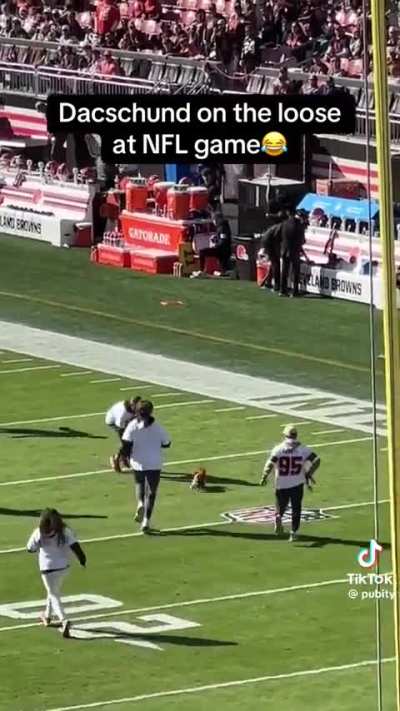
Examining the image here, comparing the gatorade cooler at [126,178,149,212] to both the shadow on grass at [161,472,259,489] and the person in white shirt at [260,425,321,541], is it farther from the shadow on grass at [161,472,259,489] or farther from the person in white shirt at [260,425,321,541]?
the person in white shirt at [260,425,321,541]

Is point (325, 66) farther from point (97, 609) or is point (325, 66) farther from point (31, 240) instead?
point (97, 609)

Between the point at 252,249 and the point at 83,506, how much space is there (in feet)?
54.9

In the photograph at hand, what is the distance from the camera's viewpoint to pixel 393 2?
5338 centimetres

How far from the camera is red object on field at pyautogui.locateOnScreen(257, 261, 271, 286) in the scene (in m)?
44.8

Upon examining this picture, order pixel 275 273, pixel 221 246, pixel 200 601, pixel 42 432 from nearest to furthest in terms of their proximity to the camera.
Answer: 1. pixel 200 601
2. pixel 42 432
3. pixel 275 273
4. pixel 221 246

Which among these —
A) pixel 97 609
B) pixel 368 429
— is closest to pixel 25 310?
pixel 368 429

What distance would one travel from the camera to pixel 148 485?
27.7 metres

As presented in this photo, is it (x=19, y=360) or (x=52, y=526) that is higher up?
(x=52, y=526)

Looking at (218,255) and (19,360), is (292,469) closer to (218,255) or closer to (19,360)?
(19,360)

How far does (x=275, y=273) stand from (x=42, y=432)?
467 inches

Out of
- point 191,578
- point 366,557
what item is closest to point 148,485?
point 191,578

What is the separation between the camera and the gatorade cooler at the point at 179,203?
46.4 meters

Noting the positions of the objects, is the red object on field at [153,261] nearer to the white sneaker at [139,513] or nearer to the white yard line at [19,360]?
the white yard line at [19,360]

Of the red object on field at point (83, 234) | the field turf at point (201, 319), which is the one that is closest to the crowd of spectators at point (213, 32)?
the red object on field at point (83, 234)
